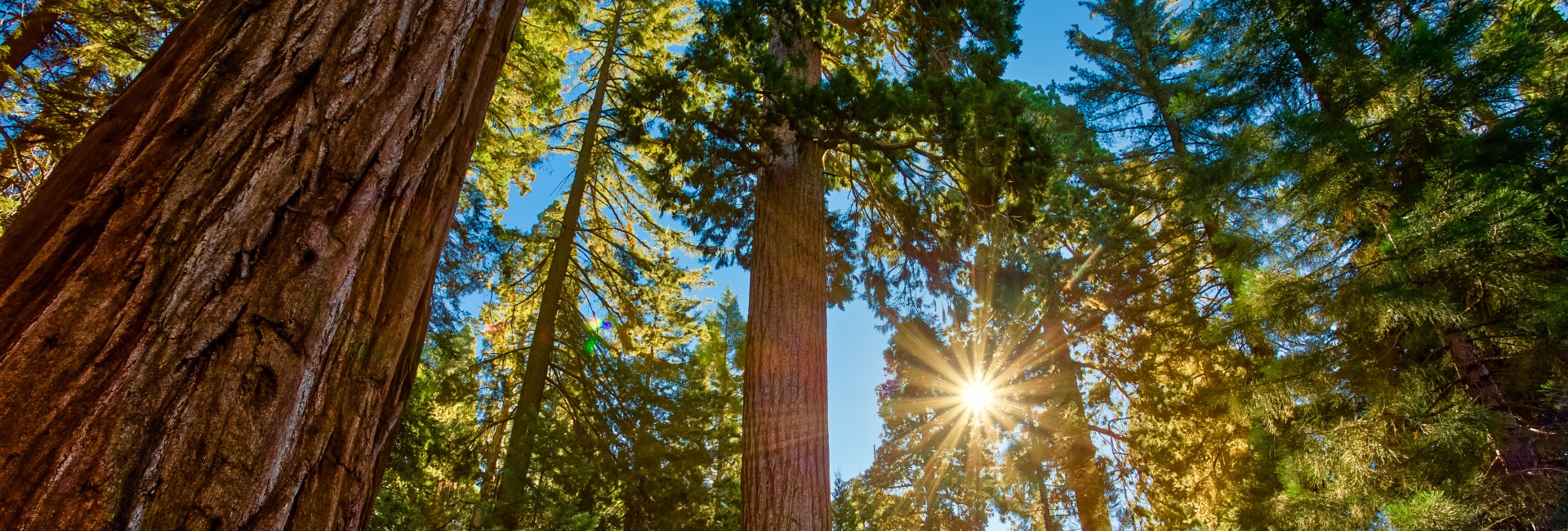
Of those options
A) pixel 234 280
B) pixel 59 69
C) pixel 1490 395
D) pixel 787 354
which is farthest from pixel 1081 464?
pixel 59 69

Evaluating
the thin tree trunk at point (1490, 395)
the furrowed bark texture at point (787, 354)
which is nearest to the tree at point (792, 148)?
the furrowed bark texture at point (787, 354)

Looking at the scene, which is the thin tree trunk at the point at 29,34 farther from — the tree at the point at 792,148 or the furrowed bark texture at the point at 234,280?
the furrowed bark texture at the point at 234,280

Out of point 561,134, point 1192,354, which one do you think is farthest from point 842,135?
point 1192,354

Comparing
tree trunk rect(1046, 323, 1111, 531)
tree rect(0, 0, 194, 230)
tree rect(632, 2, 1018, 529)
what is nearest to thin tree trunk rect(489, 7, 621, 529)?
tree rect(632, 2, 1018, 529)

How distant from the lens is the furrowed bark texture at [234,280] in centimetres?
68

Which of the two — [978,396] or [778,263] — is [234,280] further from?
[978,396]

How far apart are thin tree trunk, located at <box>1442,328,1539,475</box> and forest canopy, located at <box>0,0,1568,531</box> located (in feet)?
0.09

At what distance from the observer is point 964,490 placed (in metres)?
15.1

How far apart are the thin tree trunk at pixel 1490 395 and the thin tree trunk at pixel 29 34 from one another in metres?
12.1

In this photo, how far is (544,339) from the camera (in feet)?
24.9

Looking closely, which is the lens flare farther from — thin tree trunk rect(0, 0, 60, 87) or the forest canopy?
thin tree trunk rect(0, 0, 60, 87)

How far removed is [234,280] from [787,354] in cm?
360

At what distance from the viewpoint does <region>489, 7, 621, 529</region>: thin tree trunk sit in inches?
250

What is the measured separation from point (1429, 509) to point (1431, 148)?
118 inches
